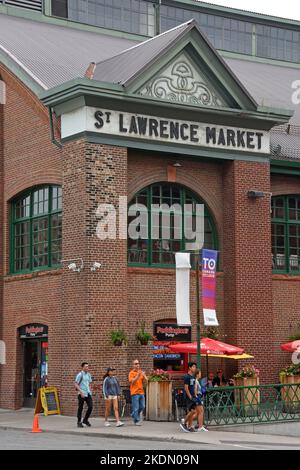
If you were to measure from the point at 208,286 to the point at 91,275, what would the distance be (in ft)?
11.2

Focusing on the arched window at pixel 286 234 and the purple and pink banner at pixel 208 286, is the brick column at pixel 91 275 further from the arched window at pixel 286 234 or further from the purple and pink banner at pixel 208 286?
the arched window at pixel 286 234

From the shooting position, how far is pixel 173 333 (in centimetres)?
2911

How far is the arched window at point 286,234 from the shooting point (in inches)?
1265

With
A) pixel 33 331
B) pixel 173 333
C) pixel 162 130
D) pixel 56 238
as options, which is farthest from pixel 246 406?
pixel 162 130

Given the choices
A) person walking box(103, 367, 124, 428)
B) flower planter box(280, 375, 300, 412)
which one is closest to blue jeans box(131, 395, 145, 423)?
person walking box(103, 367, 124, 428)

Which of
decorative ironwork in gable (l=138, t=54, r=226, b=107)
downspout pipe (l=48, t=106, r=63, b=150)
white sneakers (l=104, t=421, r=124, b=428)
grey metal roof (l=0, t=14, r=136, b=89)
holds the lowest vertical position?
white sneakers (l=104, t=421, r=124, b=428)

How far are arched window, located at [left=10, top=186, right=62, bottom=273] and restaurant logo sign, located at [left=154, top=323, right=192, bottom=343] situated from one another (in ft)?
12.6

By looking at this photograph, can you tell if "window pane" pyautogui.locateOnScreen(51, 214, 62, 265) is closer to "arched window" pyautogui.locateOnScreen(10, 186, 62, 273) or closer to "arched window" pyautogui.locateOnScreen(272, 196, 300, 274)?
"arched window" pyautogui.locateOnScreen(10, 186, 62, 273)

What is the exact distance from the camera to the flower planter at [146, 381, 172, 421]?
26.0m

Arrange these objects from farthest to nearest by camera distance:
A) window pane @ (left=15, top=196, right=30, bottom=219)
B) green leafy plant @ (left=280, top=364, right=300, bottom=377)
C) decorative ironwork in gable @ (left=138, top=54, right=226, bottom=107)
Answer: window pane @ (left=15, top=196, right=30, bottom=219) < decorative ironwork in gable @ (left=138, top=54, right=226, bottom=107) < green leafy plant @ (left=280, top=364, right=300, bottom=377)

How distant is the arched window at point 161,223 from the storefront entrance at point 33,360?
13.1 feet
